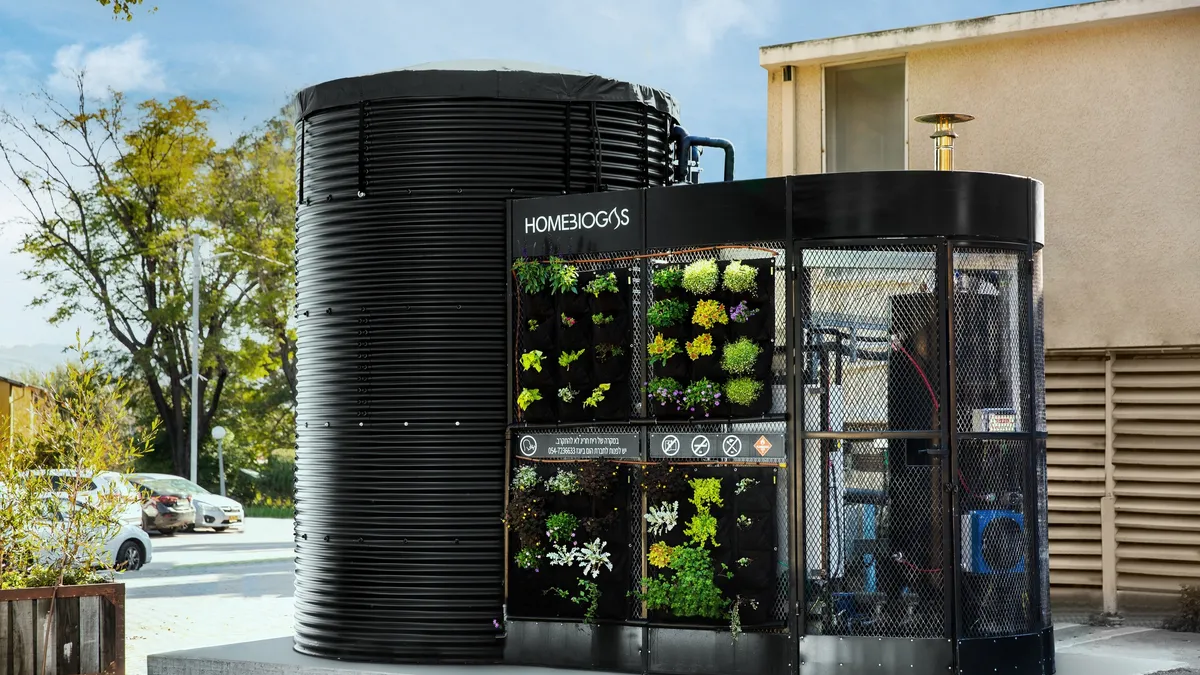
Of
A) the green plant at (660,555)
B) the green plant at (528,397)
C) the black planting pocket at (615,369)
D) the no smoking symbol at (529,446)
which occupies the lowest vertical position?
the green plant at (660,555)

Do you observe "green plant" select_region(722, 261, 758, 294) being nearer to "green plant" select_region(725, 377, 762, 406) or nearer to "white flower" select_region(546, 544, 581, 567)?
"green plant" select_region(725, 377, 762, 406)

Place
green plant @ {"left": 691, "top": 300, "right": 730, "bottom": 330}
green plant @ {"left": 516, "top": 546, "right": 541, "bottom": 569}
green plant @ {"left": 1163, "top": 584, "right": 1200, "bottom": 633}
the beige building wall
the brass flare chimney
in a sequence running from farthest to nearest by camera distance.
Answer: the beige building wall
green plant @ {"left": 1163, "top": 584, "right": 1200, "bottom": 633}
the brass flare chimney
green plant @ {"left": 516, "top": 546, "right": 541, "bottom": 569}
green plant @ {"left": 691, "top": 300, "right": 730, "bottom": 330}

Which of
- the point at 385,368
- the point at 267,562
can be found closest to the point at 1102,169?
the point at 385,368

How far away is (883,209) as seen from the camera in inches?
435

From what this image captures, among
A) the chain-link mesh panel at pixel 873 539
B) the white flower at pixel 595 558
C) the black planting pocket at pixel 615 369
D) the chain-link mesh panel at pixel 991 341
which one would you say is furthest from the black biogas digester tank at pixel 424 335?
the chain-link mesh panel at pixel 991 341

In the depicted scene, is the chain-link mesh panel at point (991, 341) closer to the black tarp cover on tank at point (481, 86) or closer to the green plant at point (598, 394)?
the green plant at point (598, 394)

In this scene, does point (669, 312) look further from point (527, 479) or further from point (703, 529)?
point (527, 479)

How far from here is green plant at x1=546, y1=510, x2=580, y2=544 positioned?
39.3 ft

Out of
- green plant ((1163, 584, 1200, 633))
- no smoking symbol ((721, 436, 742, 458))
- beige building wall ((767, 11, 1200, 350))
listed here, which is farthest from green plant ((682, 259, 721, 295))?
green plant ((1163, 584, 1200, 633))

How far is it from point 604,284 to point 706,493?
1.87 metres

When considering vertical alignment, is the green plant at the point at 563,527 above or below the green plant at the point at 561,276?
below

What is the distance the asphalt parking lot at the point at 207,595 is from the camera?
16531 millimetres

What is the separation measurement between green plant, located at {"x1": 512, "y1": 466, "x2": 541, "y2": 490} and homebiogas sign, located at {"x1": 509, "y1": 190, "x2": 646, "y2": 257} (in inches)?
69.2

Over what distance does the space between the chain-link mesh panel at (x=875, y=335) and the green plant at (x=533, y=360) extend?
7.24 feet
